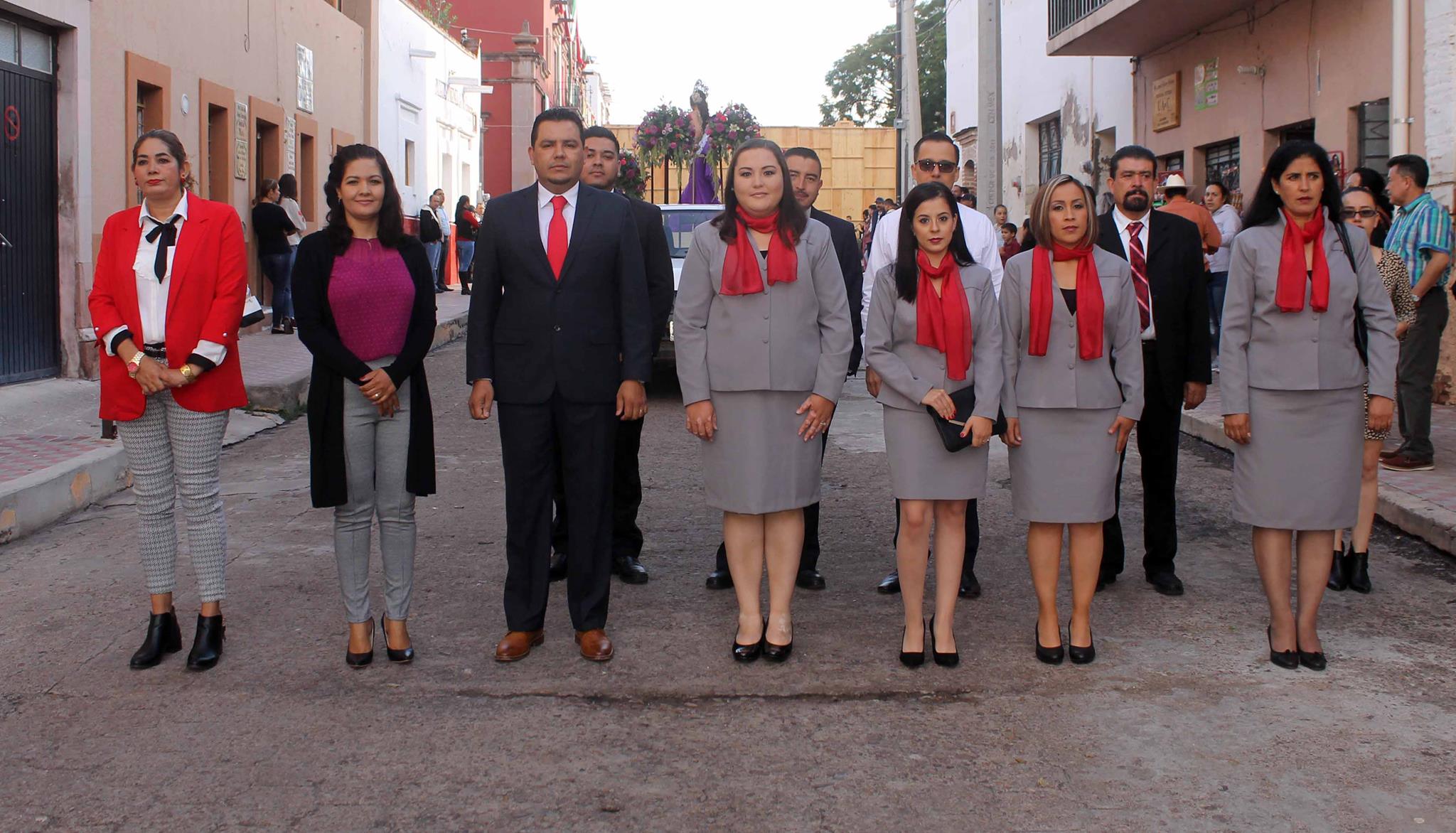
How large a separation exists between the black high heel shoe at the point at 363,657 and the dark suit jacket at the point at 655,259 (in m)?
1.70

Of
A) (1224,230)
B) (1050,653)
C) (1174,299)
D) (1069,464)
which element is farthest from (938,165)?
(1224,230)

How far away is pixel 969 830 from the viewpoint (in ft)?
11.2

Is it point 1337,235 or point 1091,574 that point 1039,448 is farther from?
point 1337,235

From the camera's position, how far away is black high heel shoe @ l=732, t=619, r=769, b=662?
4.80 meters

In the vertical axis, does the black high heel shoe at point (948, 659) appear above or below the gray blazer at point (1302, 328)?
below

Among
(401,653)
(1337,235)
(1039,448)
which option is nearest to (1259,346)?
(1337,235)

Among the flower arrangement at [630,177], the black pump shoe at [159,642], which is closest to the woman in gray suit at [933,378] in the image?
the black pump shoe at [159,642]

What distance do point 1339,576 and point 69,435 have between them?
7686 mm

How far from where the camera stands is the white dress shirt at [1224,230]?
1280 cm

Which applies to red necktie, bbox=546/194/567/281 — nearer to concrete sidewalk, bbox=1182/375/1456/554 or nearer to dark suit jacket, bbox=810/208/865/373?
dark suit jacket, bbox=810/208/865/373

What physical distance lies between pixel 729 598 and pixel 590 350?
1434 millimetres

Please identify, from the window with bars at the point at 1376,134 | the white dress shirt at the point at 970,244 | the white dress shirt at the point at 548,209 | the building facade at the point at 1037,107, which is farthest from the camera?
the building facade at the point at 1037,107

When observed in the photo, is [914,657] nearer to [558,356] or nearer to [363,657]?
[558,356]

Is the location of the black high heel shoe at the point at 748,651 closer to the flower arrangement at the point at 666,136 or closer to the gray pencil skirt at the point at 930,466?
the gray pencil skirt at the point at 930,466
